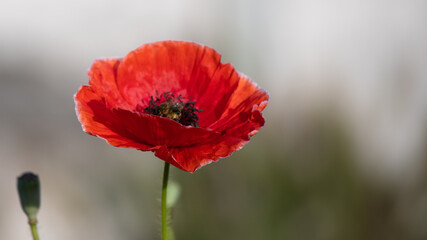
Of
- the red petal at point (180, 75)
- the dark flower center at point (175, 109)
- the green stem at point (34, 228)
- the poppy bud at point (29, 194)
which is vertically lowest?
the green stem at point (34, 228)

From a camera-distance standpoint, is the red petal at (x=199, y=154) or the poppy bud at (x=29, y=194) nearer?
the red petal at (x=199, y=154)

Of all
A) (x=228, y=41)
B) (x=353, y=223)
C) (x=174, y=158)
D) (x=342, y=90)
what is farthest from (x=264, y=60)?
(x=174, y=158)

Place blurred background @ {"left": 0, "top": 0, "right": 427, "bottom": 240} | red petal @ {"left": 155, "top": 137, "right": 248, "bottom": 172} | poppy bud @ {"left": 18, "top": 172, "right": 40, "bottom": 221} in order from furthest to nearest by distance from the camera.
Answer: blurred background @ {"left": 0, "top": 0, "right": 427, "bottom": 240} → poppy bud @ {"left": 18, "top": 172, "right": 40, "bottom": 221} → red petal @ {"left": 155, "top": 137, "right": 248, "bottom": 172}

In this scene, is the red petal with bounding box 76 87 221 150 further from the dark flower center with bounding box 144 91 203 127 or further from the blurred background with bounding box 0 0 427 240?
the blurred background with bounding box 0 0 427 240

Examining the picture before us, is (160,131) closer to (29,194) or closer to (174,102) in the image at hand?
(174,102)

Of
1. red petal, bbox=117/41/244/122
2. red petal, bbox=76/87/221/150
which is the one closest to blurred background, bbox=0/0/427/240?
red petal, bbox=117/41/244/122

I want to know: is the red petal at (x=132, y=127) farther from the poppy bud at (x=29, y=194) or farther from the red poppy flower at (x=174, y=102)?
the poppy bud at (x=29, y=194)

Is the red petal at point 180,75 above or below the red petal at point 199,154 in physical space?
above

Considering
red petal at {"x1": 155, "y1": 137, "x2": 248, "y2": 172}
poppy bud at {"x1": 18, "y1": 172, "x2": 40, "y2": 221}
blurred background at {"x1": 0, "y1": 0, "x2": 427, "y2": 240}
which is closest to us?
red petal at {"x1": 155, "y1": 137, "x2": 248, "y2": 172}

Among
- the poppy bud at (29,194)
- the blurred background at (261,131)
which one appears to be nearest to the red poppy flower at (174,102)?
the poppy bud at (29,194)
